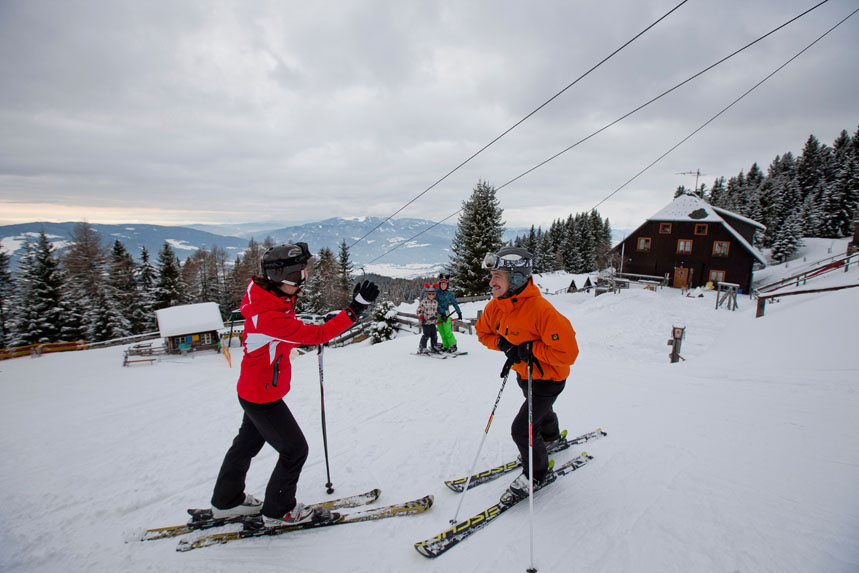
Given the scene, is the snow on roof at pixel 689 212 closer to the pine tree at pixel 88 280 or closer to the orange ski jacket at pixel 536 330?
the orange ski jacket at pixel 536 330

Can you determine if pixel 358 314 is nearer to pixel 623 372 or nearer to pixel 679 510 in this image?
pixel 679 510

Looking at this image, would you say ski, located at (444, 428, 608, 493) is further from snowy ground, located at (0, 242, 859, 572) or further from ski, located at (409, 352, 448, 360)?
ski, located at (409, 352, 448, 360)

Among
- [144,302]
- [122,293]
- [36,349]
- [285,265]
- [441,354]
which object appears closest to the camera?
[285,265]

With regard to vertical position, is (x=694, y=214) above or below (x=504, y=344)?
above

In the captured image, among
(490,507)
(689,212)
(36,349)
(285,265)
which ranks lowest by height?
(36,349)

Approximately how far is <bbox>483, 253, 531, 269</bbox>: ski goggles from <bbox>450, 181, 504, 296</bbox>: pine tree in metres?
25.2

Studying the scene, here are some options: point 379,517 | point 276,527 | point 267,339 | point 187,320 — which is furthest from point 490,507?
point 187,320

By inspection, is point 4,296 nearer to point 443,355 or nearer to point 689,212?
point 443,355

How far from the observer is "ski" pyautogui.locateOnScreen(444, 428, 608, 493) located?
3.55 m

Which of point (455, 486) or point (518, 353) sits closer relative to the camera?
point (518, 353)

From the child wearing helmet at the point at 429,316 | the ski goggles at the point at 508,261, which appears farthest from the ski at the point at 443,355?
the ski goggles at the point at 508,261

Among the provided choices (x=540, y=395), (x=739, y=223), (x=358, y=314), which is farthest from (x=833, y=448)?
(x=739, y=223)

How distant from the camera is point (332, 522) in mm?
3070

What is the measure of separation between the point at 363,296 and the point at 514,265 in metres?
1.55
